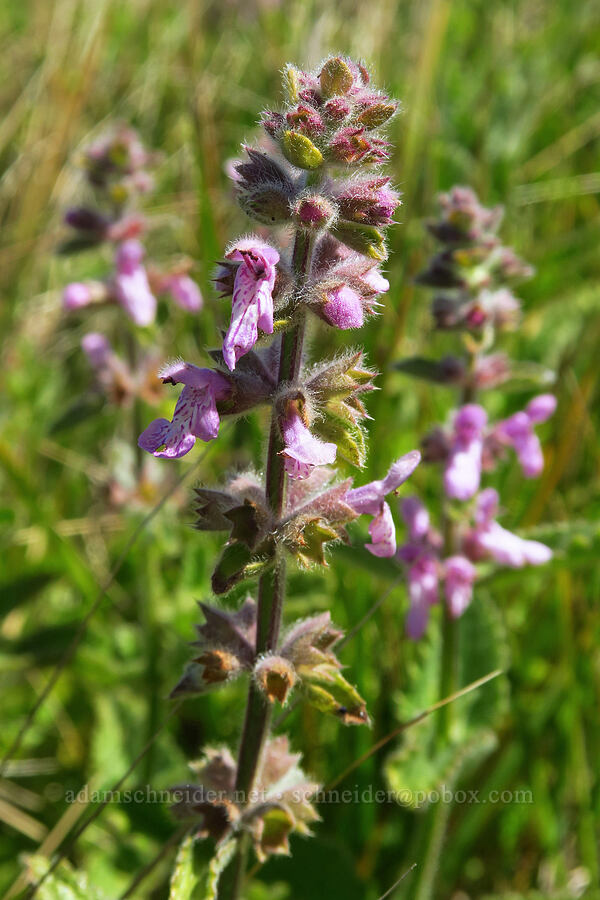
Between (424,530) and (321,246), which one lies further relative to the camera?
(424,530)

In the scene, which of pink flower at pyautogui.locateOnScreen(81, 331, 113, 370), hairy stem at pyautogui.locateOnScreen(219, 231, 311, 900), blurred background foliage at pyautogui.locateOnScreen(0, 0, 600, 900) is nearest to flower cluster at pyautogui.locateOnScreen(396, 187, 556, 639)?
blurred background foliage at pyautogui.locateOnScreen(0, 0, 600, 900)

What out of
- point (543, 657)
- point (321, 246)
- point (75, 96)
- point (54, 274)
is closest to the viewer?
point (321, 246)

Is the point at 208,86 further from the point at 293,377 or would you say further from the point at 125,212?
the point at 293,377

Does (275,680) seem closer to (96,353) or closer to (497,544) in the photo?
(497,544)

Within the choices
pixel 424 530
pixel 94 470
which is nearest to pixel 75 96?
pixel 94 470

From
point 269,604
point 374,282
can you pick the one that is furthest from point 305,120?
point 269,604

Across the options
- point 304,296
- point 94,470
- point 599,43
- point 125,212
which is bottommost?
point 94,470

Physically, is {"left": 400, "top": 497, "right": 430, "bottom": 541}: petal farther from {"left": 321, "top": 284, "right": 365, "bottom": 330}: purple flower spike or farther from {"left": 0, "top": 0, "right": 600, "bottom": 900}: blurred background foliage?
{"left": 321, "top": 284, "right": 365, "bottom": 330}: purple flower spike
